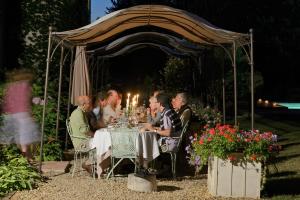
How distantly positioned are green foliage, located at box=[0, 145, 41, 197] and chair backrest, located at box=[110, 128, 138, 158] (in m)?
1.19

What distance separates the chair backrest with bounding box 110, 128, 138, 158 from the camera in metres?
8.01

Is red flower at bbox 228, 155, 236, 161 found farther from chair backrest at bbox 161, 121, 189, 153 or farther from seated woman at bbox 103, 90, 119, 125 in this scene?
seated woman at bbox 103, 90, 119, 125

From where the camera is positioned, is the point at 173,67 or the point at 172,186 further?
the point at 173,67

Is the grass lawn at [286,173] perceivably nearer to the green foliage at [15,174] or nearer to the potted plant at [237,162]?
the potted plant at [237,162]

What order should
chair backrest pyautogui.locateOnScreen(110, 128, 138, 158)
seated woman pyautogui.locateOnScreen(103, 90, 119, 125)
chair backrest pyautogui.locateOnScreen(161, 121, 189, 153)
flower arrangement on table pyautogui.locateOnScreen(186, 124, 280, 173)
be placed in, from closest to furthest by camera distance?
flower arrangement on table pyautogui.locateOnScreen(186, 124, 280, 173) < chair backrest pyautogui.locateOnScreen(110, 128, 138, 158) < chair backrest pyautogui.locateOnScreen(161, 121, 189, 153) < seated woman pyautogui.locateOnScreen(103, 90, 119, 125)

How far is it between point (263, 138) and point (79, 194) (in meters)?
2.46

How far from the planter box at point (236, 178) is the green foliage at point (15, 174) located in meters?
2.48

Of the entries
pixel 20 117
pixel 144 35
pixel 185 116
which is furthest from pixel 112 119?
pixel 144 35

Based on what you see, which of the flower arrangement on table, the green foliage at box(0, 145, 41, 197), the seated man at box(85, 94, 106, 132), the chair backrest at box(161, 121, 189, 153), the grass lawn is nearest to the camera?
the flower arrangement on table

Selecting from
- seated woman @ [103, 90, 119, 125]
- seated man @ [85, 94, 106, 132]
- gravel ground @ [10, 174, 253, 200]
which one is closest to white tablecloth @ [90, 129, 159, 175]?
gravel ground @ [10, 174, 253, 200]

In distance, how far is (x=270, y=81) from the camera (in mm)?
37188

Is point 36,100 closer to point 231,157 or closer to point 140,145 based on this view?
point 140,145

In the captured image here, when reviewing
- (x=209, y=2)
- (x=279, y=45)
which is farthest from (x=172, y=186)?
(x=279, y=45)

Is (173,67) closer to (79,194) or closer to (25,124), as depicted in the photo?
A: (25,124)
